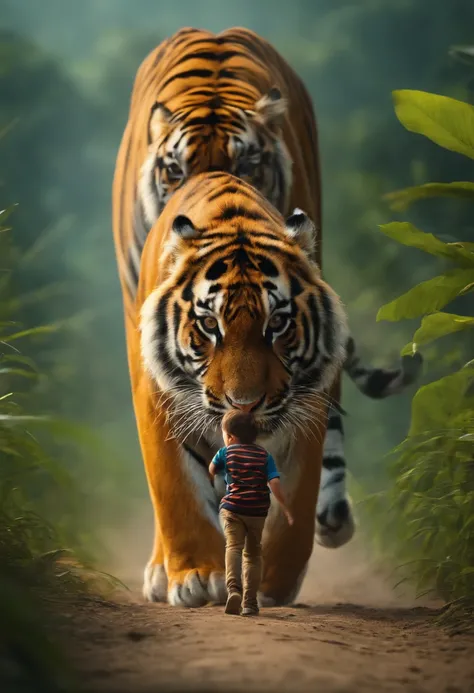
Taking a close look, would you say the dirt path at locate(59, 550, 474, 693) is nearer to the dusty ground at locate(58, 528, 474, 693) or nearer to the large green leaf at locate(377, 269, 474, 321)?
the dusty ground at locate(58, 528, 474, 693)

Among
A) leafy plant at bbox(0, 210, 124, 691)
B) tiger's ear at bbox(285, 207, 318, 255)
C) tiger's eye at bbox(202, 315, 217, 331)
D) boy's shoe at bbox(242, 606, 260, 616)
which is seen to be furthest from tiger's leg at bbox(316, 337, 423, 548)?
boy's shoe at bbox(242, 606, 260, 616)

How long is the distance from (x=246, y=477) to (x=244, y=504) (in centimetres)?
7

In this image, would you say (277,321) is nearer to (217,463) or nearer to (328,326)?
(328,326)

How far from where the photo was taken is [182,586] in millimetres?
2605

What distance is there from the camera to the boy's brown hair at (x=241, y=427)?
93.0 inches

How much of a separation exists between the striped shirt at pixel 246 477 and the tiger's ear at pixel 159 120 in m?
1.49

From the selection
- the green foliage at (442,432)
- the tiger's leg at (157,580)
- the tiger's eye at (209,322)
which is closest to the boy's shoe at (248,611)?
the green foliage at (442,432)

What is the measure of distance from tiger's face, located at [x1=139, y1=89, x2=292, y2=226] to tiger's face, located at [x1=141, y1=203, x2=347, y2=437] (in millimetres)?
426

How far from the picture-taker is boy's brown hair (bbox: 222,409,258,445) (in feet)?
7.75

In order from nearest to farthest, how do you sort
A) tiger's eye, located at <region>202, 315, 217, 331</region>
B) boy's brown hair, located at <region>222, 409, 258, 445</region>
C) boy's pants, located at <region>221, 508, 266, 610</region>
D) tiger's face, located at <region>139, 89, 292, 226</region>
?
1. boy's pants, located at <region>221, 508, 266, 610</region>
2. boy's brown hair, located at <region>222, 409, 258, 445</region>
3. tiger's eye, located at <region>202, 315, 217, 331</region>
4. tiger's face, located at <region>139, 89, 292, 226</region>

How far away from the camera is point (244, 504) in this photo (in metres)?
2.31

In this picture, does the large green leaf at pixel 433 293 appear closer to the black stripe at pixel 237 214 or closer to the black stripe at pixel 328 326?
the black stripe at pixel 328 326

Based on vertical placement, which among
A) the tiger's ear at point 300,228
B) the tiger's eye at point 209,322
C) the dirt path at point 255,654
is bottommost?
the dirt path at point 255,654

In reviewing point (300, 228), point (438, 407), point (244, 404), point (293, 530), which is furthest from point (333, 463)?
point (244, 404)
